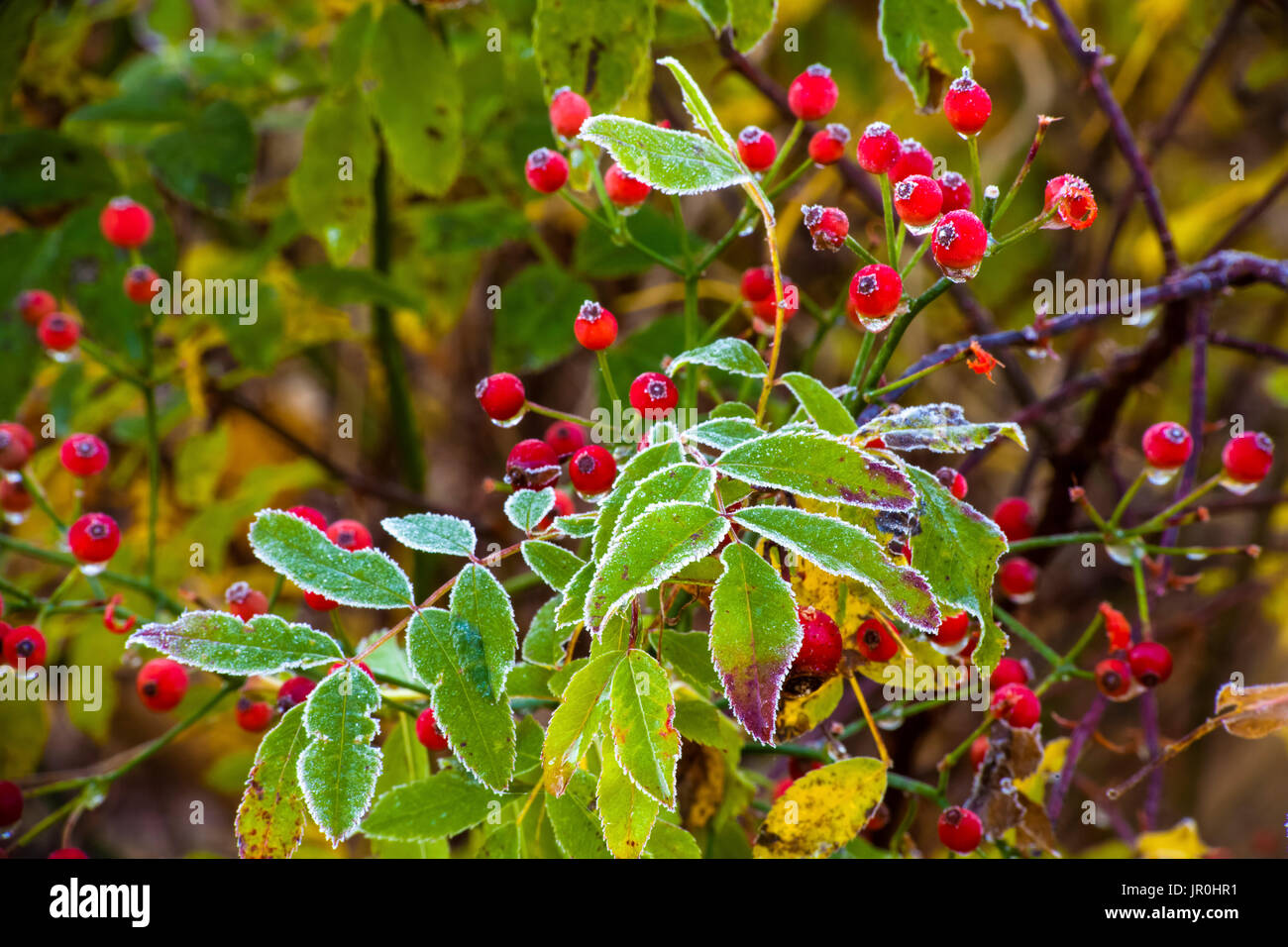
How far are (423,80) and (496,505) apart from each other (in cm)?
80

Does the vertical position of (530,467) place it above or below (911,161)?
below

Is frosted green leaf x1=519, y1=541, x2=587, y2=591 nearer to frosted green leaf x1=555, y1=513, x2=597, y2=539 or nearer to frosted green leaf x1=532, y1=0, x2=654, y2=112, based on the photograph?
frosted green leaf x1=555, y1=513, x2=597, y2=539

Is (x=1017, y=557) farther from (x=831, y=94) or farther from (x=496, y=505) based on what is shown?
(x=496, y=505)

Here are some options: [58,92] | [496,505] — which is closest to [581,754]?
[496,505]

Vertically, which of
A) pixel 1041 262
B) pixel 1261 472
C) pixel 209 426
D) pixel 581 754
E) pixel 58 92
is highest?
pixel 58 92

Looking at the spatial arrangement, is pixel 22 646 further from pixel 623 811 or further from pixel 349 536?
pixel 623 811

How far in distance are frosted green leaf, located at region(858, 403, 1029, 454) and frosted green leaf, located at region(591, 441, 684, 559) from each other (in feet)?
0.36

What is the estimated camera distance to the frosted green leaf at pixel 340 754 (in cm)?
59

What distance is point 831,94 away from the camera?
81cm

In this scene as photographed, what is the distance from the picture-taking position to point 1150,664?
32.7 inches

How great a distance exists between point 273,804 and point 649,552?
0.95 feet

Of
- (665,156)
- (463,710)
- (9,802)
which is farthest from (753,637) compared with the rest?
(9,802)

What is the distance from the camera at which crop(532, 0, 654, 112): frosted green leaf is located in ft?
2.83

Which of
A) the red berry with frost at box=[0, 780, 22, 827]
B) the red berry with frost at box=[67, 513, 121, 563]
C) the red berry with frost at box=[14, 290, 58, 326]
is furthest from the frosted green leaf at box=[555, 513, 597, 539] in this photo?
the red berry with frost at box=[14, 290, 58, 326]
